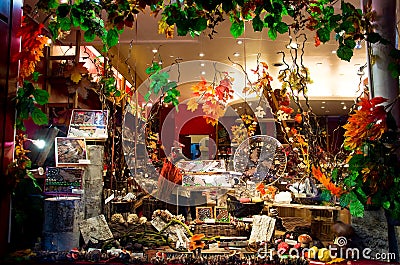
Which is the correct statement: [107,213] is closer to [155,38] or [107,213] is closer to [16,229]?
[16,229]

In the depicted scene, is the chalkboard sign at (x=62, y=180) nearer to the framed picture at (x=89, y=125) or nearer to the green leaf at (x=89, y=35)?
Answer: the framed picture at (x=89, y=125)

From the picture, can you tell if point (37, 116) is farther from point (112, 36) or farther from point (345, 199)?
point (345, 199)

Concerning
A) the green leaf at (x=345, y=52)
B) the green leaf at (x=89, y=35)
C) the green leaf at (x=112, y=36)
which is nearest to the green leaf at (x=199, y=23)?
the green leaf at (x=112, y=36)

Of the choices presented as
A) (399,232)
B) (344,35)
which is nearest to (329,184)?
(399,232)

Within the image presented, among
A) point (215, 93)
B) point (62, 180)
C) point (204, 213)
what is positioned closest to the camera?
point (62, 180)

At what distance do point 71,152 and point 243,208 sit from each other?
1.06m

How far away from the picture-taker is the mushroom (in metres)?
1.64

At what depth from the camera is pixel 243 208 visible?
2240mm

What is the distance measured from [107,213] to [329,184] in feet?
3.99

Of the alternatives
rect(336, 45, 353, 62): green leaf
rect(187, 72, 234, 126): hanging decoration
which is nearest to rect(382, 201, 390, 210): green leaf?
rect(336, 45, 353, 62): green leaf

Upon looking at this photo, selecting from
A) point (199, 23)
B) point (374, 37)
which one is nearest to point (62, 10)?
point (199, 23)

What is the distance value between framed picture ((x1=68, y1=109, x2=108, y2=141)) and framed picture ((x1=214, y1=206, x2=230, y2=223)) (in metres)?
0.84

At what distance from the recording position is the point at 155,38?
4523 mm

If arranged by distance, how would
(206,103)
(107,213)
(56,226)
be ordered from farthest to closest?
(206,103), (107,213), (56,226)
